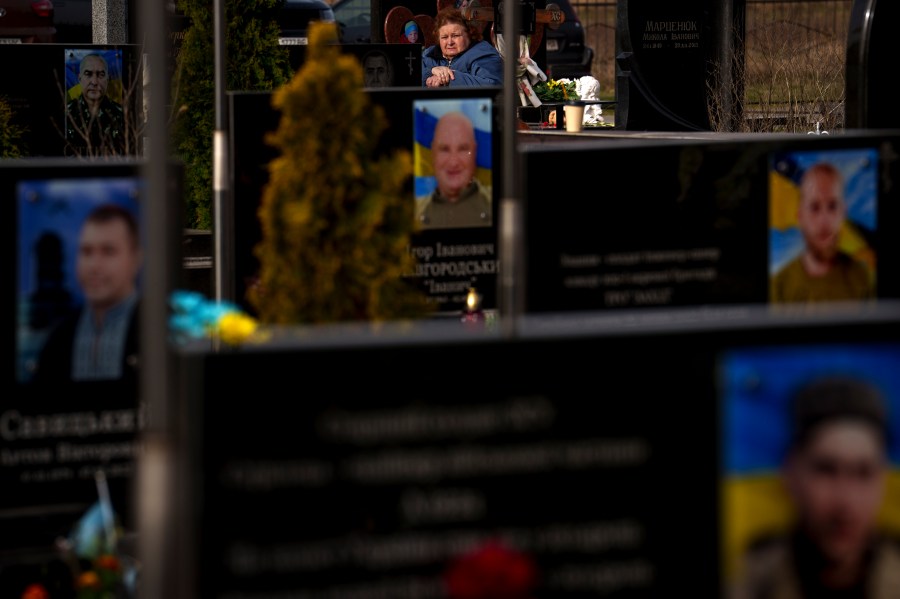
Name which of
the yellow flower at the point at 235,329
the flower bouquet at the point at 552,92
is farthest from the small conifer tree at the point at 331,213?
the flower bouquet at the point at 552,92

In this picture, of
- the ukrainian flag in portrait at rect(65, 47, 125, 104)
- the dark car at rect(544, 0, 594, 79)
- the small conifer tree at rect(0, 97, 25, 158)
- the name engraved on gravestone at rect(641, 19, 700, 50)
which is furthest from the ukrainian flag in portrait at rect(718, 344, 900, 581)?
the dark car at rect(544, 0, 594, 79)

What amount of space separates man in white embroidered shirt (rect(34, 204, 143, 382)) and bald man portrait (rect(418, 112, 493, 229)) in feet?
8.50

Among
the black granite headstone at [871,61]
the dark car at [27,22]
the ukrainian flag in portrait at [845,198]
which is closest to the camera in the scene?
the ukrainian flag in portrait at [845,198]

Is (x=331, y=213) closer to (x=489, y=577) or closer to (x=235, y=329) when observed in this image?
(x=235, y=329)

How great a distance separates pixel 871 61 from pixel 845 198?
2642 millimetres

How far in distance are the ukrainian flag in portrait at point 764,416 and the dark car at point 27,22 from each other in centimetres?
2314

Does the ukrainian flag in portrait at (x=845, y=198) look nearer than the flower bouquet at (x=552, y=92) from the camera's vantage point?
Yes

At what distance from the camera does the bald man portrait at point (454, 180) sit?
27.5ft

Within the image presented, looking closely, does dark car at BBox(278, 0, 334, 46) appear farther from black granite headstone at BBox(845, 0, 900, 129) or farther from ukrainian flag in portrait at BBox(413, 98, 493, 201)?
ukrainian flag in portrait at BBox(413, 98, 493, 201)

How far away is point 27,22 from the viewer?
2608 cm

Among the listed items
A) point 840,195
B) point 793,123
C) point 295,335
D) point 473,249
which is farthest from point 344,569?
point 793,123

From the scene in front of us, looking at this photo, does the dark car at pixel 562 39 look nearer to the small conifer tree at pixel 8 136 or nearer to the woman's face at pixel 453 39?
the woman's face at pixel 453 39

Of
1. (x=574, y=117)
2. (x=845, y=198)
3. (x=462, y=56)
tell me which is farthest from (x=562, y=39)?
(x=845, y=198)

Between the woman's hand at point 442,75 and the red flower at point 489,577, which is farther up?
the woman's hand at point 442,75
